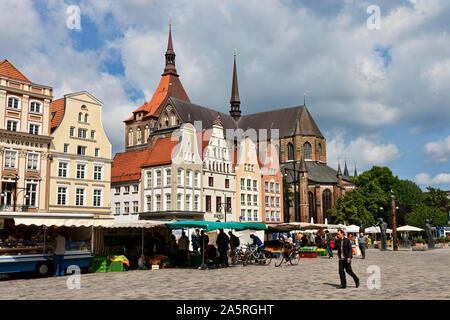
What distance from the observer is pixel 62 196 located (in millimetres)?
40500

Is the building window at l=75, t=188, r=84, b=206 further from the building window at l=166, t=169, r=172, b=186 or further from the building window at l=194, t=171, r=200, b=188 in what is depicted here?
the building window at l=194, t=171, r=200, b=188

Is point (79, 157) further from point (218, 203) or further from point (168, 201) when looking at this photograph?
point (218, 203)

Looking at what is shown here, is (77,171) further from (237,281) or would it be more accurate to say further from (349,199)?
(349,199)

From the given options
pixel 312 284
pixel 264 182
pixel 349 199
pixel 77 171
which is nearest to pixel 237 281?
pixel 312 284

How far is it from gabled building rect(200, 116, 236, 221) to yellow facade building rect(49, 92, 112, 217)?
11297 millimetres

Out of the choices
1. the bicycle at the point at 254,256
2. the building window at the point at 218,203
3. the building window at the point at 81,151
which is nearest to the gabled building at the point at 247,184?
the building window at the point at 218,203

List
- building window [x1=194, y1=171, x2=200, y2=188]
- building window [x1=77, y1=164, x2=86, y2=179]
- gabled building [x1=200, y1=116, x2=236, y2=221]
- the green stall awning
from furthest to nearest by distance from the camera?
1. gabled building [x1=200, y1=116, x2=236, y2=221]
2. building window [x1=194, y1=171, x2=200, y2=188]
3. building window [x1=77, y1=164, x2=86, y2=179]
4. the green stall awning

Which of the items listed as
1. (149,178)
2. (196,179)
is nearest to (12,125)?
(149,178)

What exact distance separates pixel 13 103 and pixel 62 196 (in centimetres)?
889

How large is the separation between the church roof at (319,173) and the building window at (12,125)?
57569mm

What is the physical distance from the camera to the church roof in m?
85.1

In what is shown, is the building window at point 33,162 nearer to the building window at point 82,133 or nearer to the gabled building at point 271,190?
the building window at point 82,133

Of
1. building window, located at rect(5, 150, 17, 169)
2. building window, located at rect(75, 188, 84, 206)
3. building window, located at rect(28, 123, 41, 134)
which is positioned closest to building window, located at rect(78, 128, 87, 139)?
building window, located at rect(28, 123, 41, 134)
